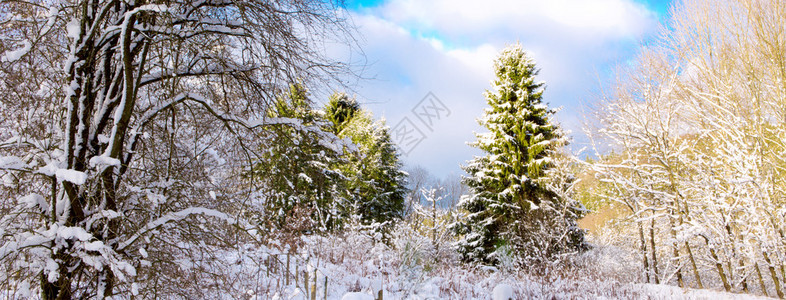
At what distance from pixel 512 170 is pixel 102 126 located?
12.0 meters

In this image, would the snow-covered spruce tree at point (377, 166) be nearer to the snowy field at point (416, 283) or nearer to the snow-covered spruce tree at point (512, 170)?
the snow-covered spruce tree at point (512, 170)

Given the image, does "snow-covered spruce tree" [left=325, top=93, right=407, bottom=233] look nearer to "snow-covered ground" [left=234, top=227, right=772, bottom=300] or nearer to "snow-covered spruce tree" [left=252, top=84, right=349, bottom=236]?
"snow-covered ground" [left=234, top=227, right=772, bottom=300]

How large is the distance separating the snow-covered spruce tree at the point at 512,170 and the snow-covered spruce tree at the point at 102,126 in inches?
411

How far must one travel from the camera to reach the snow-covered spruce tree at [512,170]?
1222 cm

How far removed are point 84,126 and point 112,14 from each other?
92 cm

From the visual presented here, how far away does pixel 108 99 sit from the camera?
2.66m

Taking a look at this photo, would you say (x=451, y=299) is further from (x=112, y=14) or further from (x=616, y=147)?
(x=112, y=14)

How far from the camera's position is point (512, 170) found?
12992mm

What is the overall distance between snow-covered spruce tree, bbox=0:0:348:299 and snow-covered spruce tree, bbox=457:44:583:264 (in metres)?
10.4

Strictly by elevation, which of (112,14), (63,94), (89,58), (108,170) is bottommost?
(108,170)

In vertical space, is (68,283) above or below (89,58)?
below

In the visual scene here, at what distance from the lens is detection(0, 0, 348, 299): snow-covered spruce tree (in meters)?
2.19

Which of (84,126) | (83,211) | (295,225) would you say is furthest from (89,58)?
(295,225)

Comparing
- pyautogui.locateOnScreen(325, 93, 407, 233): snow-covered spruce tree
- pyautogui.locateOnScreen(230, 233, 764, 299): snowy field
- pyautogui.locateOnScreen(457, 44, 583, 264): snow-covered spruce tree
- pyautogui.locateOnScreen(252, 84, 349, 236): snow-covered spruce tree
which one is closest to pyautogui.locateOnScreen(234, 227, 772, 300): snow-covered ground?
pyautogui.locateOnScreen(230, 233, 764, 299): snowy field
